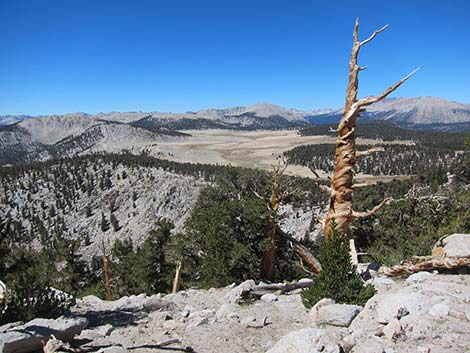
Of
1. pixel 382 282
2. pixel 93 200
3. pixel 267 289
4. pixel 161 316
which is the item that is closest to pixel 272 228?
pixel 267 289

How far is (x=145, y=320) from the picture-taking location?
492 inches

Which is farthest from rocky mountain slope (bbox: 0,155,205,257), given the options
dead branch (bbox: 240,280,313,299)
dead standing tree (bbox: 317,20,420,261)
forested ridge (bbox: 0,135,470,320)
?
dead standing tree (bbox: 317,20,420,261)

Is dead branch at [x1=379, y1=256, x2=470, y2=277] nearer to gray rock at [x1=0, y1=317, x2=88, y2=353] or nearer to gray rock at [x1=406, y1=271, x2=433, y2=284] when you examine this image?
gray rock at [x1=406, y1=271, x2=433, y2=284]

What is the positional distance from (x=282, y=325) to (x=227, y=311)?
2139 millimetres

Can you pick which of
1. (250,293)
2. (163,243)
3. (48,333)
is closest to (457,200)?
(250,293)

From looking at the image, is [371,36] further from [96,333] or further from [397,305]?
[96,333]

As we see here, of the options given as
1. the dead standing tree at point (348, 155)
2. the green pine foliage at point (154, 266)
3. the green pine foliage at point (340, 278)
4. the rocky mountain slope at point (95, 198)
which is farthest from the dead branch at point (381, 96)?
the rocky mountain slope at point (95, 198)

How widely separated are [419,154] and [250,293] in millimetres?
188438

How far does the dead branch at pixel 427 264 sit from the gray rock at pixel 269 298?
4.00m

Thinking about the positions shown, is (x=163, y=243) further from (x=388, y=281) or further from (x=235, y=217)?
(x=388, y=281)

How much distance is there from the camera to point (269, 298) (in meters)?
13.5

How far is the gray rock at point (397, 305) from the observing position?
8273 mm

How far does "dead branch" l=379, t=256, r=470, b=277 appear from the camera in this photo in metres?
11.6

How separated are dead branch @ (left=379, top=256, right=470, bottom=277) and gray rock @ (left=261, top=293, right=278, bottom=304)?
157 inches
